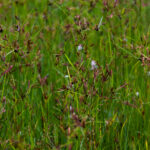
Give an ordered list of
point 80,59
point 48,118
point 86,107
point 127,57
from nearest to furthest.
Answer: point 86,107 → point 80,59 → point 48,118 → point 127,57

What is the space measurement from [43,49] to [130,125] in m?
Answer: 1.34

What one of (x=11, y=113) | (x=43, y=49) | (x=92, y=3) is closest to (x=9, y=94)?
(x=11, y=113)

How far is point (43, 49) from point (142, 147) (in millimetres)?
1537

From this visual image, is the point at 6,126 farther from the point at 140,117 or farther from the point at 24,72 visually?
the point at 140,117

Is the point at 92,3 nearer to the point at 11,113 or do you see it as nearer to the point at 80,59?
the point at 80,59

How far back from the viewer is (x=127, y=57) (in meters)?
2.60

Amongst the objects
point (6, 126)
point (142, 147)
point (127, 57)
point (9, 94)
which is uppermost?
point (127, 57)

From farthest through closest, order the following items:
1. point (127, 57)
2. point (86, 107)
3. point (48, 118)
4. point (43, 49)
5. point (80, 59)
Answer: point (43, 49) < point (127, 57) < point (48, 118) < point (80, 59) < point (86, 107)

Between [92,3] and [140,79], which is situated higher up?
[92,3]

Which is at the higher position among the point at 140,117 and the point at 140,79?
the point at 140,79

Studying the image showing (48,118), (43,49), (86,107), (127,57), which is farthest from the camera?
(43,49)

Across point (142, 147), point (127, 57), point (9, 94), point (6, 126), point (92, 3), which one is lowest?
point (142, 147)

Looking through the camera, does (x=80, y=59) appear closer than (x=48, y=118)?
Yes

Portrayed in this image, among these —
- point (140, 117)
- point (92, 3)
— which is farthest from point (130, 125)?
point (92, 3)
